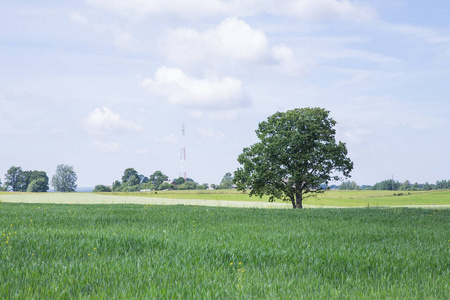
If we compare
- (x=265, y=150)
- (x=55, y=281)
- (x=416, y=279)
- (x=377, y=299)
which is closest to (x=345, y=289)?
(x=377, y=299)

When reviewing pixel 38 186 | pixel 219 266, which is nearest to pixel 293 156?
pixel 219 266

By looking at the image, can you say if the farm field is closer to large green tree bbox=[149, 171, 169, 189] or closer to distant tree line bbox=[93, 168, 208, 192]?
distant tree line bbox=[93, 168, 208, 192]

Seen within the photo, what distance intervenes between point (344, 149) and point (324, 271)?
1252 inches

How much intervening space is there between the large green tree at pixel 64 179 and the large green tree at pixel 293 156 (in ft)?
464

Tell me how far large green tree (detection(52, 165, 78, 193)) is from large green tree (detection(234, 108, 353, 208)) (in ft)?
464

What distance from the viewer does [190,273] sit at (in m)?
6.29

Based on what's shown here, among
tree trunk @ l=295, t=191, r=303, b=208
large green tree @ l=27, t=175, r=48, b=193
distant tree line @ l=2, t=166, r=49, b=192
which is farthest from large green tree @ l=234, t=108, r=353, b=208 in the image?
distant tree line @ l=2, t=166, r=49, b=192

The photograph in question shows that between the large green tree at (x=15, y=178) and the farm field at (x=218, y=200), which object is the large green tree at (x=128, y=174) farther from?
the farm field at (x=218, y=200)

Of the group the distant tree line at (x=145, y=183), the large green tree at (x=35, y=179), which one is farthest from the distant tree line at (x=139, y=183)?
the large green tree at (x=35, y=179)

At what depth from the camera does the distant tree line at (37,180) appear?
140m

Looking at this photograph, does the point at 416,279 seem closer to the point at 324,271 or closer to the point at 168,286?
the point at 324,271

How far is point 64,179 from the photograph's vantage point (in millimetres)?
161125

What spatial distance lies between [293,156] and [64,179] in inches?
5822

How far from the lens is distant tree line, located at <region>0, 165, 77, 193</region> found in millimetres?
140125
